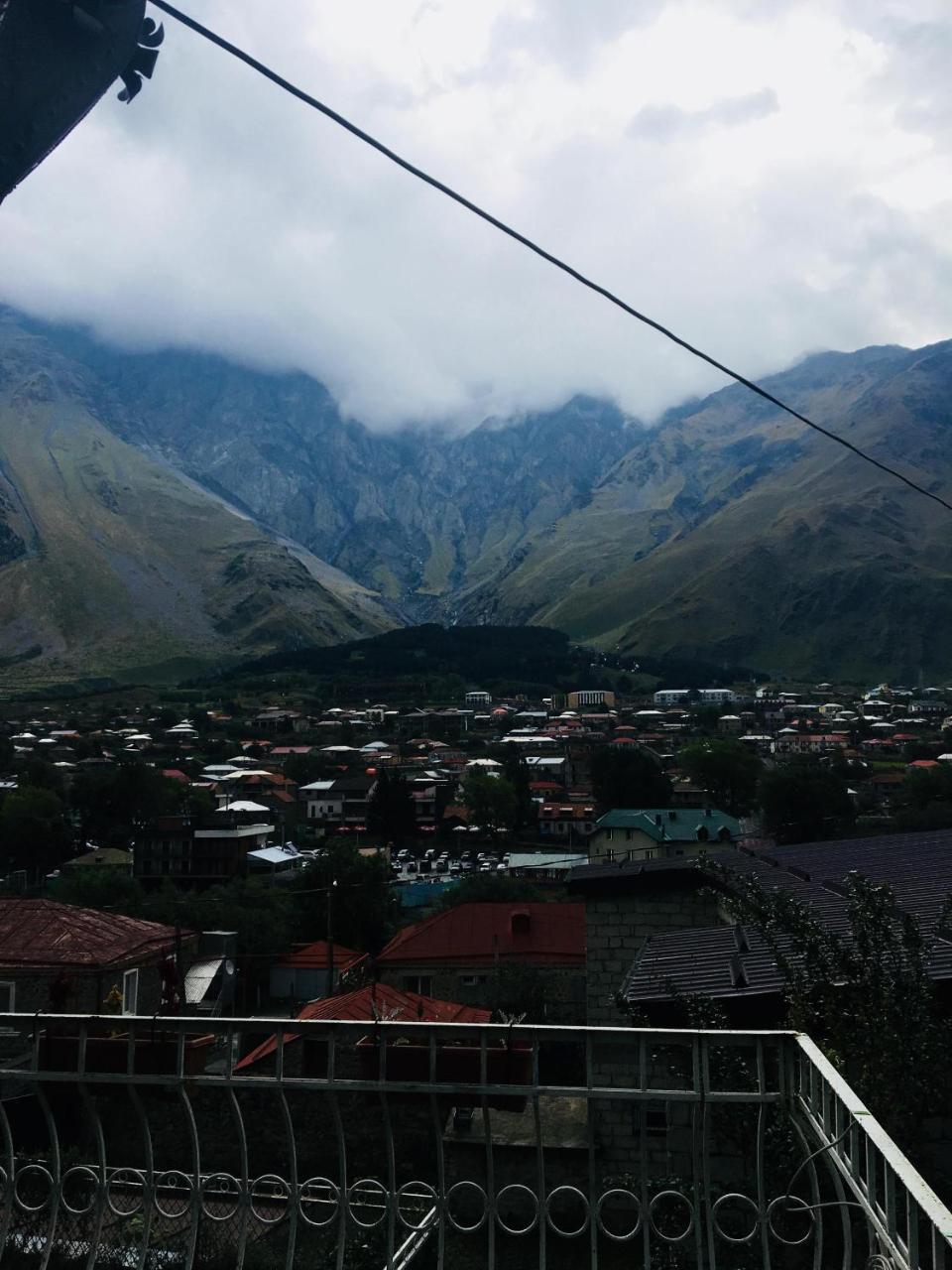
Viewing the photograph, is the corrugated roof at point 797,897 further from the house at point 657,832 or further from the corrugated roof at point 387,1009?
the house at point 657,832

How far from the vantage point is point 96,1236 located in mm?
3299

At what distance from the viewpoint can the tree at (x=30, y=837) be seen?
46281 mm

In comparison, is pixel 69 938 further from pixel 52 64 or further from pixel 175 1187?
pixel 52 64

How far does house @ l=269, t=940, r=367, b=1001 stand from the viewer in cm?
2742

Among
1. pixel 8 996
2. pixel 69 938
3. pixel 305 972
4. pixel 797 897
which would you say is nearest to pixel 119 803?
pixel 305 972

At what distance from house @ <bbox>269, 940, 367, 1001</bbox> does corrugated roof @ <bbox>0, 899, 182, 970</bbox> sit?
926 cm

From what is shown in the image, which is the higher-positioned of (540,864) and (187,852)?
(187,852)

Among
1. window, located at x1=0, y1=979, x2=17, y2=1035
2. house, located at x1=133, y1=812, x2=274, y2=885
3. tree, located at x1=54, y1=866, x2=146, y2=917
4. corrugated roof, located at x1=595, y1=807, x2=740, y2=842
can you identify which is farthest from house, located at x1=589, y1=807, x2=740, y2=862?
window, located at x1=0, y1=979, x2=17, y2=1035

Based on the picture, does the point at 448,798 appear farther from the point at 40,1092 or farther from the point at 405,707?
the point at 40,1092

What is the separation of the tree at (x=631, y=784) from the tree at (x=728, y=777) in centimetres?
224

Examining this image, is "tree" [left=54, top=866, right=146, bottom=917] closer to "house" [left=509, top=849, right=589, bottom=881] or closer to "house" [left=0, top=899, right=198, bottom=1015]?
"house" [left=509, top=849, right=589, bottom=881]

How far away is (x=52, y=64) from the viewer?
317 cm

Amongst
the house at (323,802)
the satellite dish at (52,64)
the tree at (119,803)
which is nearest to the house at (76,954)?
the satellite dish at (52,64)

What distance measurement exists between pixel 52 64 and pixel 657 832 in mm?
38670
